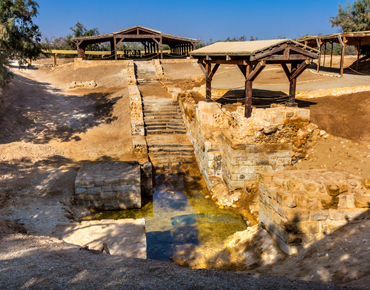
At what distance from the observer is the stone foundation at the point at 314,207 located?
5188 mm

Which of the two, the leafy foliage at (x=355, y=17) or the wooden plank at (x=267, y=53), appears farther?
the leafy foliage at (x=355, y=17)

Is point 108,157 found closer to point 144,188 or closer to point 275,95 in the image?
point 144,188

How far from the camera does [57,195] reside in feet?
27.8

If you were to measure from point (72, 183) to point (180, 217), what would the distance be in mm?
3557

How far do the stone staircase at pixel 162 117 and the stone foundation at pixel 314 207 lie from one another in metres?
8.42

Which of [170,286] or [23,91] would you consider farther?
[23,91]

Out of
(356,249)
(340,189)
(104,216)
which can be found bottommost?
(104,216)

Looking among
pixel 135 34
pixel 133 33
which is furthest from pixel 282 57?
pixel 133 33

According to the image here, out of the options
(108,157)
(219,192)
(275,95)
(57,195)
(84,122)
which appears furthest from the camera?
(84,122)

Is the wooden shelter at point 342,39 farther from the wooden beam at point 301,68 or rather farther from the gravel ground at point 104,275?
the gravel ground at point 104,275

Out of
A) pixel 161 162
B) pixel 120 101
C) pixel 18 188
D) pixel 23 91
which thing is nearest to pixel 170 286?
pixel 18 188

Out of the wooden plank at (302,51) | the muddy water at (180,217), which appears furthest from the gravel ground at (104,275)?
the wooden plank at (302,51)

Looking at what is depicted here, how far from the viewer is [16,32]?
13602 millimetres

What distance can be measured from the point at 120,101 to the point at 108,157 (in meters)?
5.84
